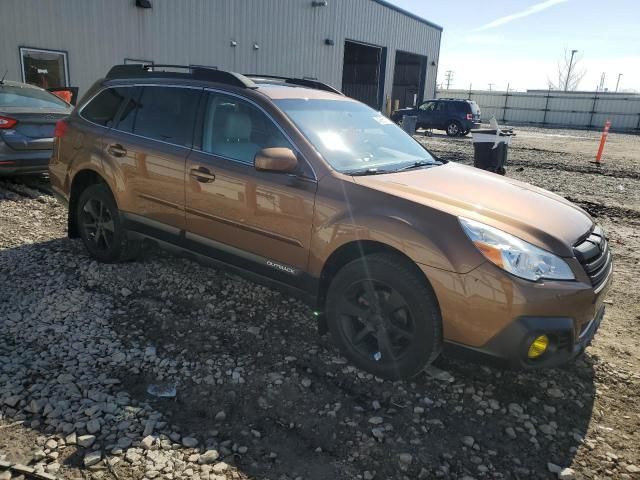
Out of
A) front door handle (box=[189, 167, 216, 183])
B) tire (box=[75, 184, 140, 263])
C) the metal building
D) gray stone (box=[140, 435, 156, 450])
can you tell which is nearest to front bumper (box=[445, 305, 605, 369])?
gray stone (box=[140, 435, 156, 450])

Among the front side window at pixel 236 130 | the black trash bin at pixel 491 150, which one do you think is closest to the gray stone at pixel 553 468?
the front side window at pixel 236 130

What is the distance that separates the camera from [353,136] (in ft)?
12.2

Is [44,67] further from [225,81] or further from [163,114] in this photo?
[225,81]

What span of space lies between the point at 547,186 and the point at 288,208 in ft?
26.6

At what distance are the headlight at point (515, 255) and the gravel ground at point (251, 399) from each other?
0.86 meters

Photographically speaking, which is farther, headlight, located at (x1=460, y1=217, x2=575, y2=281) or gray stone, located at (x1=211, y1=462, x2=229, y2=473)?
headlight, located at (x1=460, y1=217, x2=575, y2=281)

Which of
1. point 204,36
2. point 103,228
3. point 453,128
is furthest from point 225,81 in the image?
point 453,128

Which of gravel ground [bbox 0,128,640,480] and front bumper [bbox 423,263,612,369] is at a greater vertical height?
front bumper [bbox 423,263,612,369]

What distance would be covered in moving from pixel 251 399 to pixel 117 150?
260 centimetres

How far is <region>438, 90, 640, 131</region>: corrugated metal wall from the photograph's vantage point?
1400 inches

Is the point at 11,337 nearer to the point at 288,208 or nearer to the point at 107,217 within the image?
the point at 107,217

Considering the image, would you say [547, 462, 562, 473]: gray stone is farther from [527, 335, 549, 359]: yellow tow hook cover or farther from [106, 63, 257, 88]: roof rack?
[106, 63, 257, 88]: roof rack

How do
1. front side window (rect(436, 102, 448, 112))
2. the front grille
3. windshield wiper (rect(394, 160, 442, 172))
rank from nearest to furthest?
the front grille
windshield wiper (rect(394, 160, 442, 172))
front side window (rect(436, 102, 448, 112))

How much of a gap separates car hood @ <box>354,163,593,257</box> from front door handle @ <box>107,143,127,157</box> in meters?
2.23
